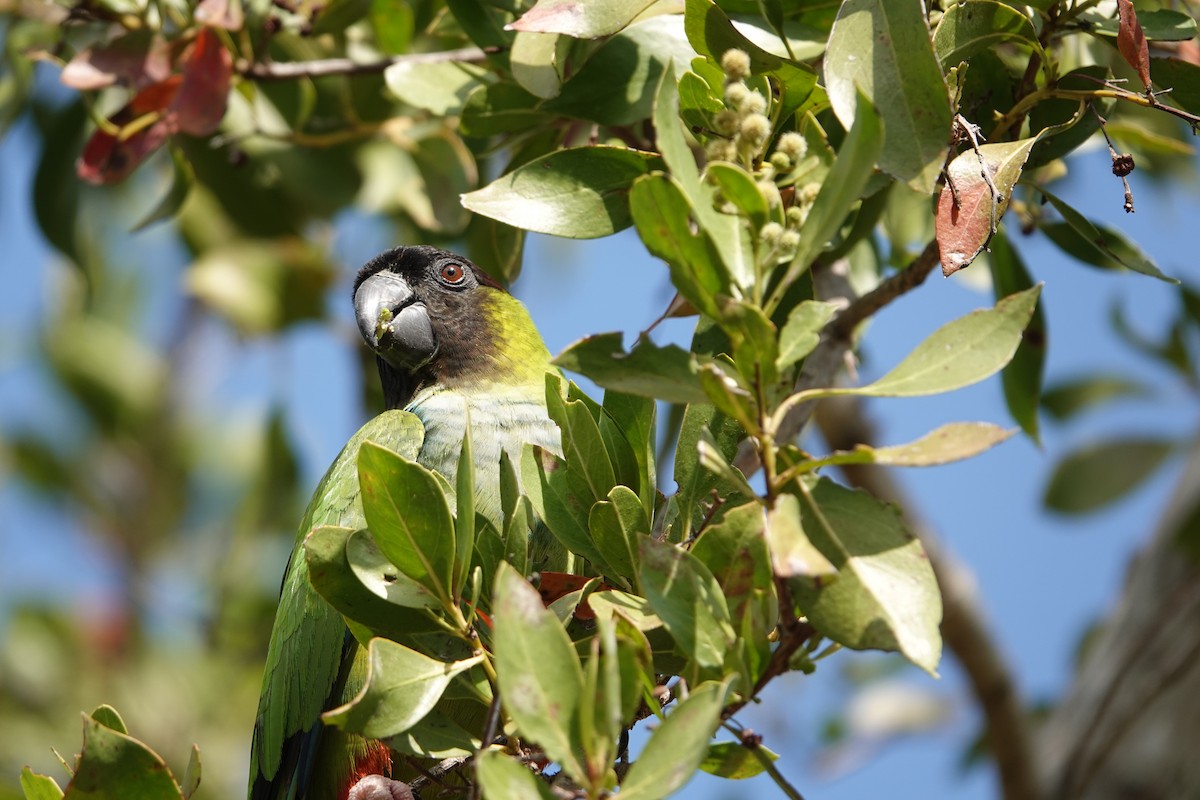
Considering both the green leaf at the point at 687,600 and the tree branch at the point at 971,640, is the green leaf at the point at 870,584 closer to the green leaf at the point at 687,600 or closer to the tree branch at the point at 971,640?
the green leaf at the point at 687,600

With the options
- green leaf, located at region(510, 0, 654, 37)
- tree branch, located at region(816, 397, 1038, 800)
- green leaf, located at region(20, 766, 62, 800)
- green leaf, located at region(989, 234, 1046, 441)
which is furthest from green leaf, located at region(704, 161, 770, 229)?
tree branch, located at region(816, 397, 1038, 800)

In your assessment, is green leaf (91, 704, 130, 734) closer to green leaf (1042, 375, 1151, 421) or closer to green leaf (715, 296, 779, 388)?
green leaf (715, 296, 779, 388)

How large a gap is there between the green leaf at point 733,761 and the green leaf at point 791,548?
0.32 m

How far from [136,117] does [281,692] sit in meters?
1.32

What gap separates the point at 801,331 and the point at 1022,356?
1379 millimetres

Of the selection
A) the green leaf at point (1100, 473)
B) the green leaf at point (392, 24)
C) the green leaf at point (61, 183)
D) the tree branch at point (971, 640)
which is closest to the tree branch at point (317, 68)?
the green leaf at point (392, 24)

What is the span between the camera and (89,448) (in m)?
6.06

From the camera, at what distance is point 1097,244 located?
71.6 inches

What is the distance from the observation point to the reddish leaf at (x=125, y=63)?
2547 mm

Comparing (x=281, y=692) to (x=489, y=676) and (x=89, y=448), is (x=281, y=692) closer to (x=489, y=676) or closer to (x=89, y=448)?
(x=489, y=676)

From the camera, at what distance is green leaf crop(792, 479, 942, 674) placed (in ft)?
4.04

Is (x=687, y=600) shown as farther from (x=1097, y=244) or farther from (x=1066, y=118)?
(x=1066, y=118)

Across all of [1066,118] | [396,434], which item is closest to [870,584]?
[1066,118]

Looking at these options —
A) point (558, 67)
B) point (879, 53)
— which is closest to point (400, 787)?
point (558, 67)
